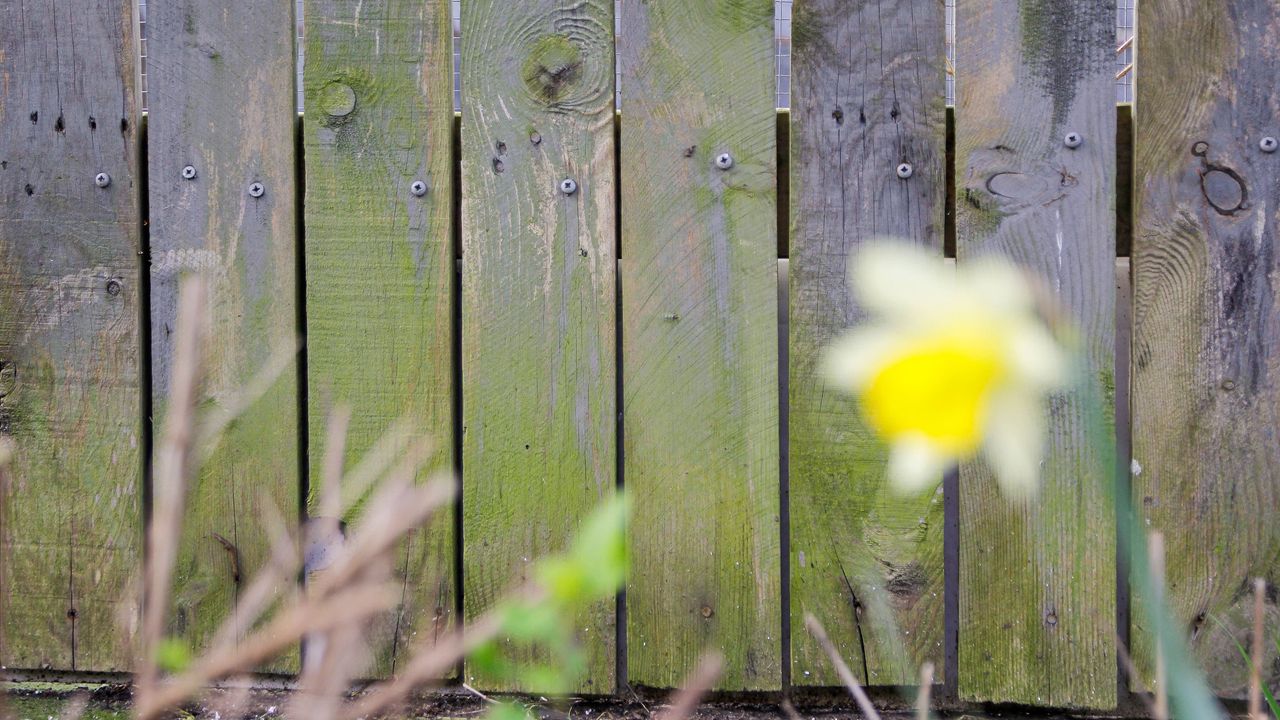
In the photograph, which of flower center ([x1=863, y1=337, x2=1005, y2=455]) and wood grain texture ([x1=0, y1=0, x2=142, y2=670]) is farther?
wood grain texture ([x1=0, y1=0, x2=142, y2=670])

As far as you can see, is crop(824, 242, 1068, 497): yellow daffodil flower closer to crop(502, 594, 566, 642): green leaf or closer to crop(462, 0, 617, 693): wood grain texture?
crop(502, 594, 566, 642): green leaf

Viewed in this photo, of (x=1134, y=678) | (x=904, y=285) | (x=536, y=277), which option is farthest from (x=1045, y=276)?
(x=904, y=285)

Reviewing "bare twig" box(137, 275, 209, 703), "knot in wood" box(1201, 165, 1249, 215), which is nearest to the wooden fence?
"knot in wood" box(1201, 165, 1249, 215)

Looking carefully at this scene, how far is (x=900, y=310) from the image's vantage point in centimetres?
36

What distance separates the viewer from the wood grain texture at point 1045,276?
1.52 meters

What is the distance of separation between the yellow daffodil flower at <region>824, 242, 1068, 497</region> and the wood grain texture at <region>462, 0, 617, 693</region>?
49.1 inches

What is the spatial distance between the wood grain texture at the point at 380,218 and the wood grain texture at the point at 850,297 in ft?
1.99

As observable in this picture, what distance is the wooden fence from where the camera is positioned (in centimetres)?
154

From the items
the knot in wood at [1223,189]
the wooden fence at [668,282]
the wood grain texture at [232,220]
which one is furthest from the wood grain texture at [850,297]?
the wood grain texture at [232,220]

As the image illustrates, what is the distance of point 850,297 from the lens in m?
1.58

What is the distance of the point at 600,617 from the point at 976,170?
991 mm

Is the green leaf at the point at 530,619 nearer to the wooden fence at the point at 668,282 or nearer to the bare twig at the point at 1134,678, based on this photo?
the bare twig at the point at 1134,678

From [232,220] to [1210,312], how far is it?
1.65 m

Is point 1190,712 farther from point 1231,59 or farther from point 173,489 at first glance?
point 1231,59
